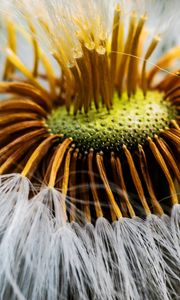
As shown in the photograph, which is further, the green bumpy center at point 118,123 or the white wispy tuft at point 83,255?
the green bumpy center at point 118,123

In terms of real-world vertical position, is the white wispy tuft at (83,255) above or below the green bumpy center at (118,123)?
below

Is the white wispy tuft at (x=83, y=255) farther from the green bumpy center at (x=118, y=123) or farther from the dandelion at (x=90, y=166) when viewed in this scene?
the green bumpy center at (x=118, y=123)

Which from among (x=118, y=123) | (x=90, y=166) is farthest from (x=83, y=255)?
(x=118, y=123)

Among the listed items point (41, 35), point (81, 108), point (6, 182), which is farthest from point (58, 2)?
point (6, 182)

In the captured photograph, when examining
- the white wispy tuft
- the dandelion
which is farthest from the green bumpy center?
the white wispy tuft

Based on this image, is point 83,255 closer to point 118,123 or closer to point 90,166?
point 90,166

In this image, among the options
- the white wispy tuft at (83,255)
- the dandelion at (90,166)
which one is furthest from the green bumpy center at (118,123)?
the white wispy tuft at (83,255)

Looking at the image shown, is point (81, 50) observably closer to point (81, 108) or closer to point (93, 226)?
point (81, 108)
